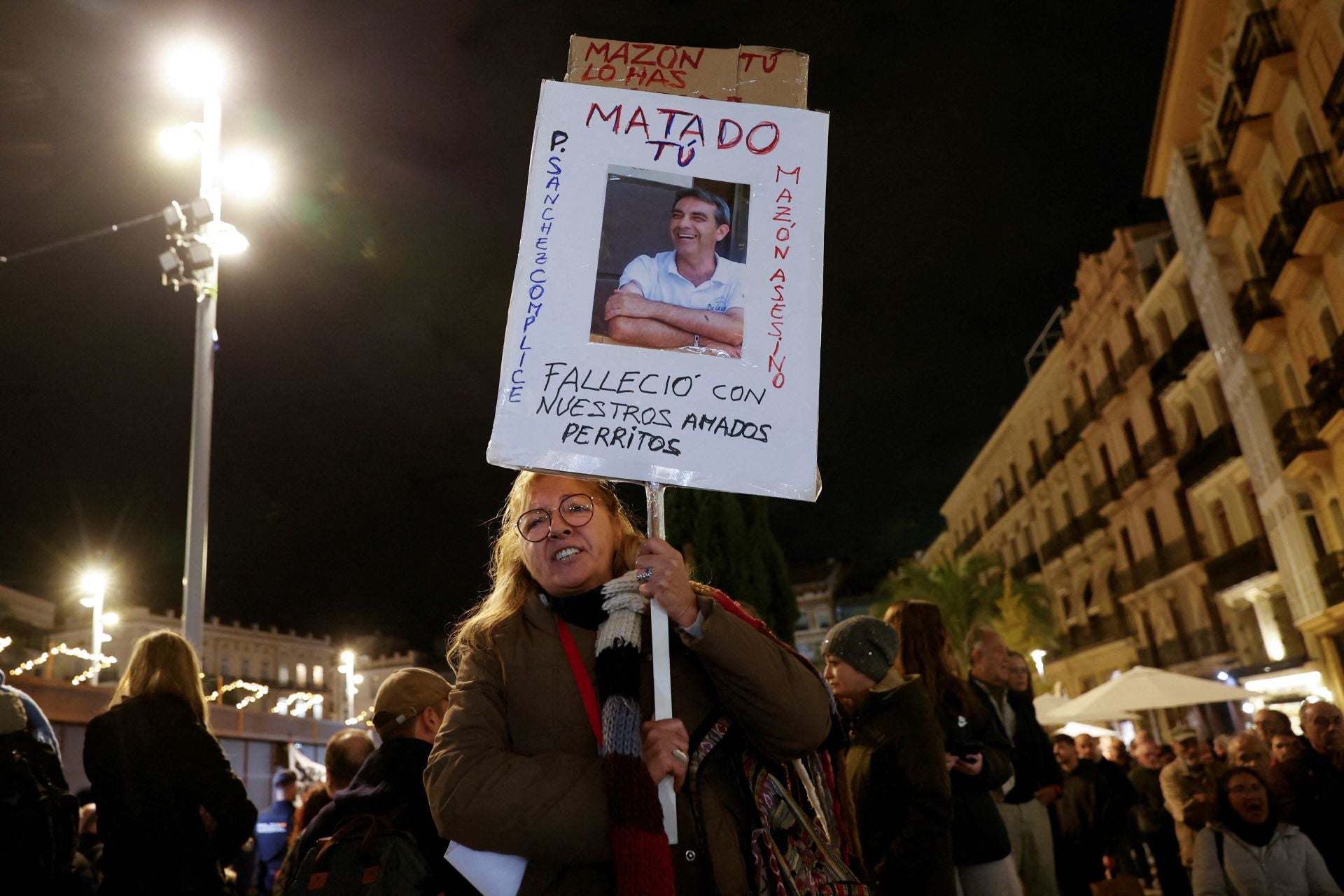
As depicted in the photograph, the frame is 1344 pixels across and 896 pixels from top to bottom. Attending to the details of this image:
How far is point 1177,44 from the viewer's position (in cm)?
2309

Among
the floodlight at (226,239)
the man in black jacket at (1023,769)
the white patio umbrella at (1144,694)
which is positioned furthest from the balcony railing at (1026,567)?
the man in black jacket at (1023,769)

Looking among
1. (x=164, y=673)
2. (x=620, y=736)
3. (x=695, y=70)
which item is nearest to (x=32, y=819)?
(x=164, y=673)

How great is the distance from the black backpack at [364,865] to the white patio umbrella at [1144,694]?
11.3m

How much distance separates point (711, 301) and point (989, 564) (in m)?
41.4

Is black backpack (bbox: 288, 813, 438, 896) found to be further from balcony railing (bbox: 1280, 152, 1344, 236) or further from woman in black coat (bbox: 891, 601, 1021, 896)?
balcony railing (bbox: 1280, 152, 1344, 236)

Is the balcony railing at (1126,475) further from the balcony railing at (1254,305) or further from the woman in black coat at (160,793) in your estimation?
the woman in black coat at (160,793)

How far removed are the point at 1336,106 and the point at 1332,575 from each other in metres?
10.1

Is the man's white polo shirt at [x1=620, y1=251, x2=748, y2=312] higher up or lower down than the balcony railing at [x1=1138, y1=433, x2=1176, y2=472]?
lower down

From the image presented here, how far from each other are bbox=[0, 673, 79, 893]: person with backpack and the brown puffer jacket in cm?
242

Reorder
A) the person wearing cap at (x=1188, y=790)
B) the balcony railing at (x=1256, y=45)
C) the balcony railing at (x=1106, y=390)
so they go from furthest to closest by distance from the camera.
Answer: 1. the balcony railing at (x=1106, y=390)
2. the balcony railing at (x=1256, y=45)
3. the person wearing cap at (x=1188, y=790)

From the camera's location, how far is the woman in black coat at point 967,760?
4098mm

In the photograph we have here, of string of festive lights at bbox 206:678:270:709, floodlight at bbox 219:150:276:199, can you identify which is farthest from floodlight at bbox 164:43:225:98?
string of festive lights at bbox 206:678:270:709

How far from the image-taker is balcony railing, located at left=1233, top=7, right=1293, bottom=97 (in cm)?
1864

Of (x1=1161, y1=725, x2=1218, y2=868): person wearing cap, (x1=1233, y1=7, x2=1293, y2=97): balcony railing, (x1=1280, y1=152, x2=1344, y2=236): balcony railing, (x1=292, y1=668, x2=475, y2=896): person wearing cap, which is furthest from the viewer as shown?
(x1=1233, y1=7, x2=1293, y2=97): balcony railing
